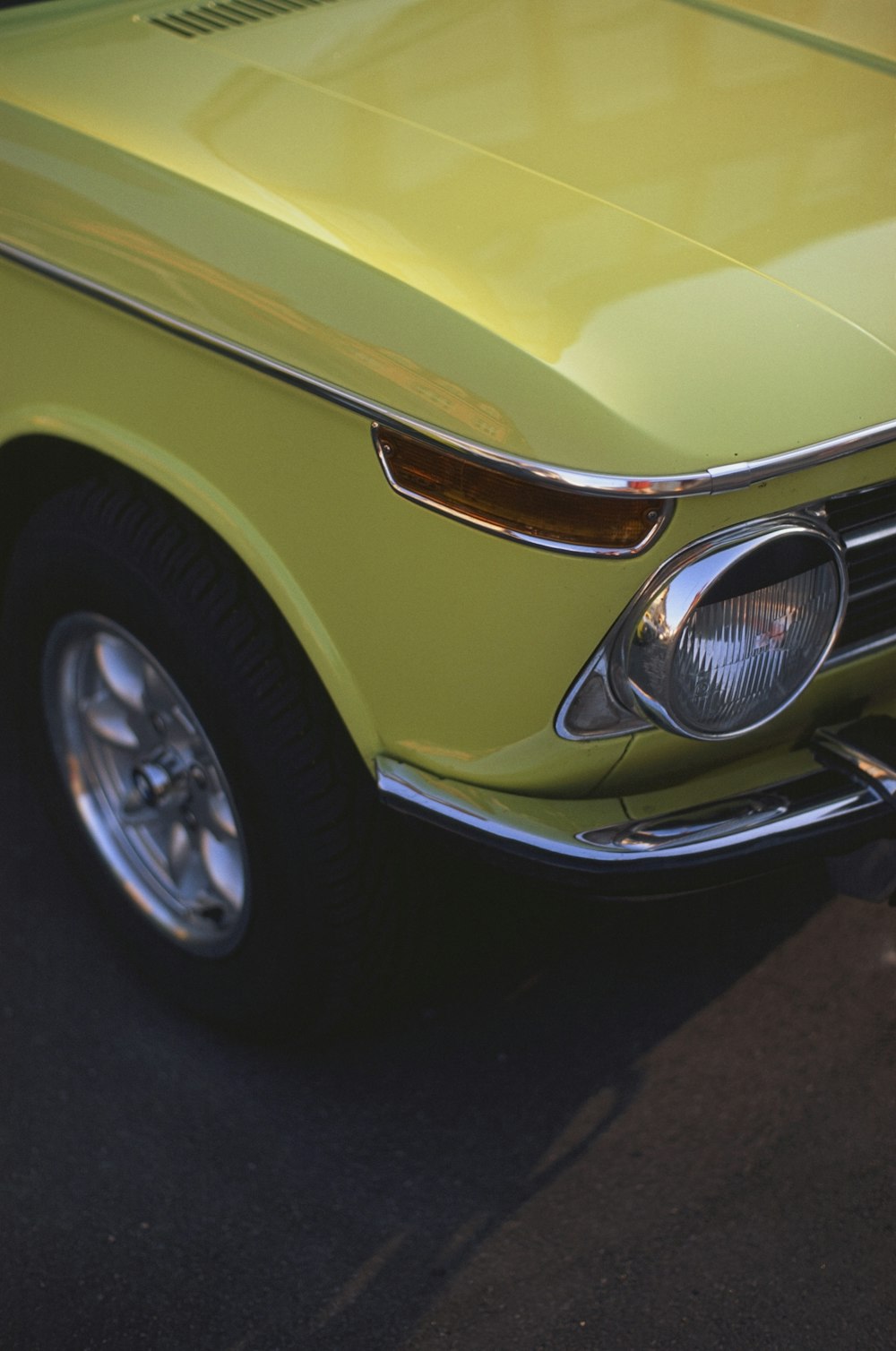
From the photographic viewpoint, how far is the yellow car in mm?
1526

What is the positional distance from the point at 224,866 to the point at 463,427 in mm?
1021

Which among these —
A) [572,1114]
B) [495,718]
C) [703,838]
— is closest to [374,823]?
[495,718]

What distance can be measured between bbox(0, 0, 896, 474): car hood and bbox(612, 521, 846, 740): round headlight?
0.13 metres

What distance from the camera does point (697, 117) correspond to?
75.8 inches

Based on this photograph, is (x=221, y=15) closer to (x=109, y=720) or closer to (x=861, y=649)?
(x=109, y=720)

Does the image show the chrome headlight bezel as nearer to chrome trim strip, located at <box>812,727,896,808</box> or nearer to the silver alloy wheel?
chrome trim strip, located at <box>812,727,896,808</box>

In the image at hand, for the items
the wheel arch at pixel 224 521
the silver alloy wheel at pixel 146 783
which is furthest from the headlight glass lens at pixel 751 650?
the silver alloy wheel at pixel 146 783

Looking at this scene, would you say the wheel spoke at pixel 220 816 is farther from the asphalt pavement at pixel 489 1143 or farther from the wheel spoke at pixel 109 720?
the asphalt pavement at pixel 489 1143

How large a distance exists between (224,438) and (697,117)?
85 cm

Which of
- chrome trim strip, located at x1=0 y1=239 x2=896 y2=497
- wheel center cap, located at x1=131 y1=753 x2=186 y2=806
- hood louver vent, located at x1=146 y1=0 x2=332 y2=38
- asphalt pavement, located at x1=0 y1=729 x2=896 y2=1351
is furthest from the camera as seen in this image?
wheel center cap, located at x1=131 y1=753 x2=186 y2=806

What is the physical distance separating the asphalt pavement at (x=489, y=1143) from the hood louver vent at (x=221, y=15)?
1381 mm

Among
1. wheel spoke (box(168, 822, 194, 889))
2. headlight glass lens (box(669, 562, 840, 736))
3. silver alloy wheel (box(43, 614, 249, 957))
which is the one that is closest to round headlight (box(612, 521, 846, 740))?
headlight glass lens (box(669, 562, 840, 736))

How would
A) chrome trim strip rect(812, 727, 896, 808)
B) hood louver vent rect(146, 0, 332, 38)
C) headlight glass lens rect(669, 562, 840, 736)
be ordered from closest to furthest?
headlight glass lens rect(669, 562, 840, 736) < chrome trim strip rect(812, 727, 896, 808) < hood louver vent rect(146, 0, 332, 38)

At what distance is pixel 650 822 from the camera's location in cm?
167
